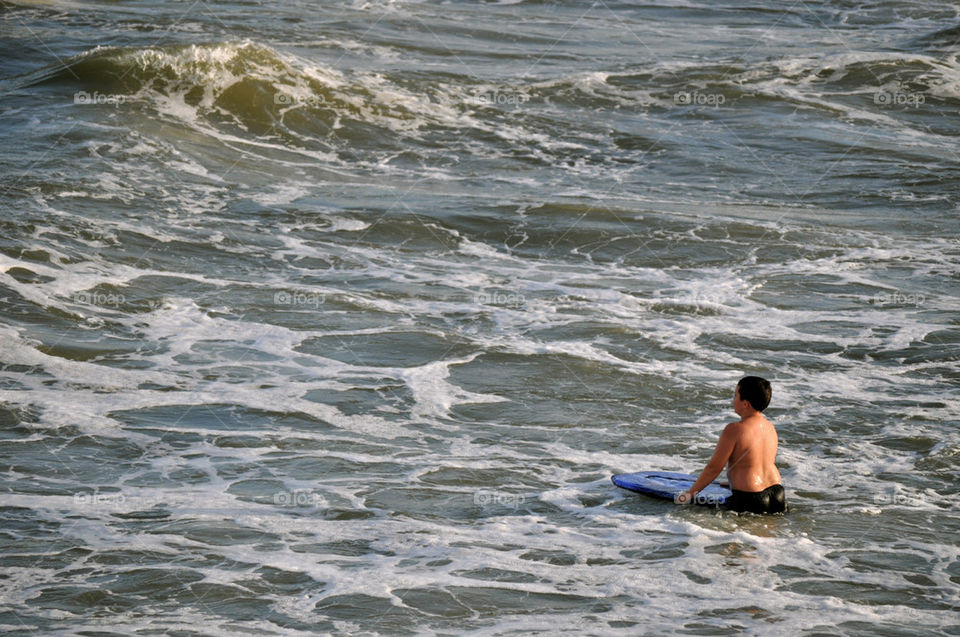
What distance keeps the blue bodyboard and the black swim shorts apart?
90 millimetres

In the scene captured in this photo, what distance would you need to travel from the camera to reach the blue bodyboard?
7.16 m

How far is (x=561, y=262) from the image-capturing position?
1322cm

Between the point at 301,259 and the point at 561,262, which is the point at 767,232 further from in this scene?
the point at 301,259

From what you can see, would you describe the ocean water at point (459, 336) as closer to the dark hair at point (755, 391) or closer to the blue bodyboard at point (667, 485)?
the blue bodyboard at point (667, 485)

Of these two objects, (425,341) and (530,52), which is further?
(530,52)

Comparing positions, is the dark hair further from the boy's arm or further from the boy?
the boy's arm

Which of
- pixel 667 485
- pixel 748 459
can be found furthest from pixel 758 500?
pixel 667 485

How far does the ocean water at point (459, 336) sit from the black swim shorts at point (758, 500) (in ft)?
0.35

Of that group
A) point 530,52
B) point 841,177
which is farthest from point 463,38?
point 841,177

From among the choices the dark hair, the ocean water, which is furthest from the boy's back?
the ocean water

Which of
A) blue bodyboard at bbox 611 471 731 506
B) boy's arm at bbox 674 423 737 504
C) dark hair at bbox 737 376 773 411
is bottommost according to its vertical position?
blue bodyboard at bbox 611 471 731 506

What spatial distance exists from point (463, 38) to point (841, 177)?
416 inches

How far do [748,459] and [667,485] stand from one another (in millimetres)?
549

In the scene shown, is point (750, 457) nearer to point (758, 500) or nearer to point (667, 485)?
point (758, 500)
